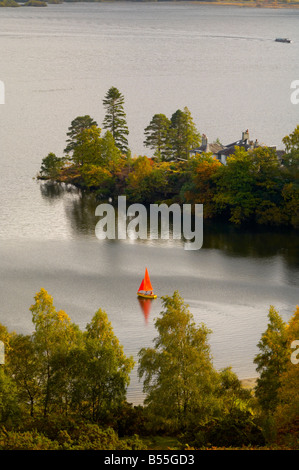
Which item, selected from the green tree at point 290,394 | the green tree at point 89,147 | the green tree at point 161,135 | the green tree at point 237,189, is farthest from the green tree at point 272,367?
the green tree at point 161,135

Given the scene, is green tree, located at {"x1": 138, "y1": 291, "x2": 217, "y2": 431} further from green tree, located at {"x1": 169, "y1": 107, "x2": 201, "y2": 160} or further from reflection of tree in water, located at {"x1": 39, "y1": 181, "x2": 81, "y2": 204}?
green tree, located at {"x1": 169, "y1": 107, "x2": 201, "y2": 160}

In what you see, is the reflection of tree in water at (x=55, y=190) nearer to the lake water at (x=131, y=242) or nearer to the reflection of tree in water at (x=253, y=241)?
the lake water at (x=131, y=242)

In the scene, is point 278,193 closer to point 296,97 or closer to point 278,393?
point 278,393

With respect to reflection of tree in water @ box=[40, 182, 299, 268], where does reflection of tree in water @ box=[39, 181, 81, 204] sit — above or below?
above

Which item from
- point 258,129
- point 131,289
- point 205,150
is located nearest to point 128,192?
point 205,150

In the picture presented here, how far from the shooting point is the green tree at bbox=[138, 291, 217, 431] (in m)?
31.3

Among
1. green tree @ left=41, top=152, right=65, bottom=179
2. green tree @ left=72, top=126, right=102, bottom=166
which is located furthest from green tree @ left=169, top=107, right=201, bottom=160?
green tree @ left=41, top=152, right=65, bottom=179

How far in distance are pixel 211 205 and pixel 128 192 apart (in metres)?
8.44

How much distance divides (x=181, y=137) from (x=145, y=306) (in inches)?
1386

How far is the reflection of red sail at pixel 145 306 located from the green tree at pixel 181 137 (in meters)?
32.7

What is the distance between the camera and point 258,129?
10375 cm

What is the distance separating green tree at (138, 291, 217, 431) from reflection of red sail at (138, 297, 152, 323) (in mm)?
13103

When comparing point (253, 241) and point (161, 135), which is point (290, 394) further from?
point (161, 135)

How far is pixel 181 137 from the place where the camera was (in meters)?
80.1
